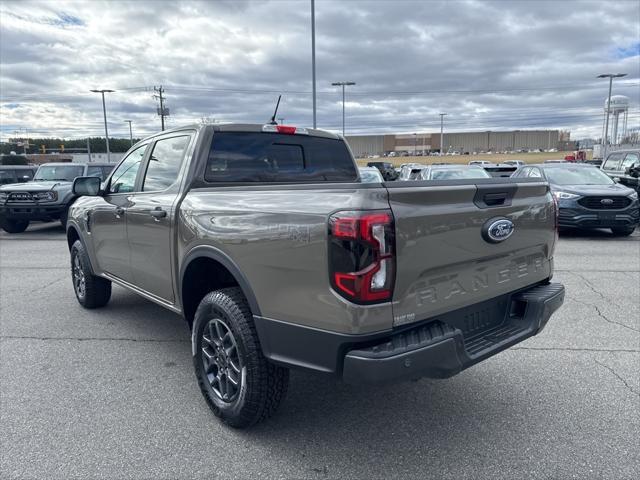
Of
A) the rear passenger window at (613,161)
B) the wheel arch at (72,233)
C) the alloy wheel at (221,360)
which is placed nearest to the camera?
the alloy wheel at (221,360)

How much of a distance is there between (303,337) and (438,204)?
3.27 feet

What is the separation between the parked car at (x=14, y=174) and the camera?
17094mm

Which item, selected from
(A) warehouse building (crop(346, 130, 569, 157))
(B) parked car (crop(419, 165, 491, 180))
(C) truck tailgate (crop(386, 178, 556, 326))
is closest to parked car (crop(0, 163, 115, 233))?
(B) parked car (crop(419, 165, 491, 180))

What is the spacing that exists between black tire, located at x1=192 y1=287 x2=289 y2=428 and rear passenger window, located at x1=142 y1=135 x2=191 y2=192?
129 cm

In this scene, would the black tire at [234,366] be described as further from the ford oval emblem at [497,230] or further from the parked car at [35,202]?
the parked car at [35,202]

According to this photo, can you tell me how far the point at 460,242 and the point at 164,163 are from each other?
2.66m

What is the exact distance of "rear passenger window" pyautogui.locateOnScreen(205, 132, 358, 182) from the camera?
3951 mm

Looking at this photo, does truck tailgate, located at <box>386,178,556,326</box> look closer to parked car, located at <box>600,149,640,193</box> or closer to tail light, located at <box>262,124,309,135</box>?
tail light, located at <box>262,124,309,135</box>

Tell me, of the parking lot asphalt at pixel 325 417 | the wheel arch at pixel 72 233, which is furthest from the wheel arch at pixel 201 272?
the wheel arch at pixel 72 233

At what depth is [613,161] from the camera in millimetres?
16250

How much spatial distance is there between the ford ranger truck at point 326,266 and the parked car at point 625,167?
12123 millimetres

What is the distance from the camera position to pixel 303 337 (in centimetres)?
261

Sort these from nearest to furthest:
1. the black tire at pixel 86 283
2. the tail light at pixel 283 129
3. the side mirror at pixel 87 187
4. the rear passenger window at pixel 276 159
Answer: the rear passenger window at pixel 276 159 < the tail light at pixel 283 129 < the side mirror at pixel 87 187 < the black tire at pixel 86 283

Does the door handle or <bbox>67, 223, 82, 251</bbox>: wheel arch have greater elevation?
the door handle
